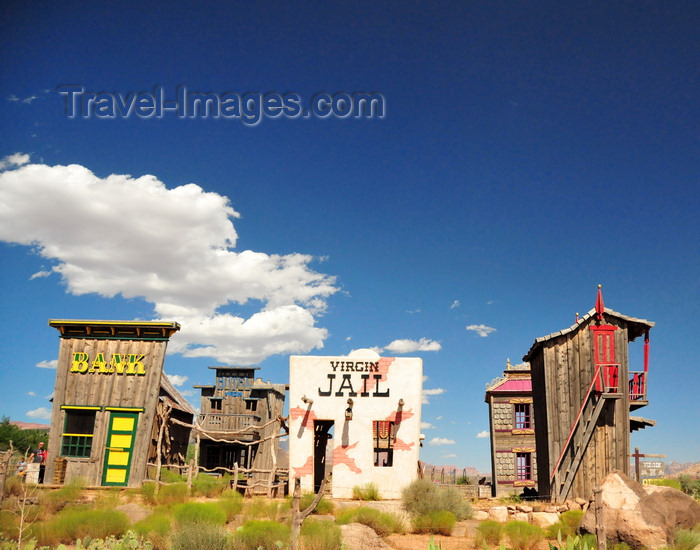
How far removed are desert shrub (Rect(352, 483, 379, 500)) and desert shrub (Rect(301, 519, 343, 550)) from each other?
553cm

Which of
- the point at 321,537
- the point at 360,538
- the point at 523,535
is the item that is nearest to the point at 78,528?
the point at 321,537

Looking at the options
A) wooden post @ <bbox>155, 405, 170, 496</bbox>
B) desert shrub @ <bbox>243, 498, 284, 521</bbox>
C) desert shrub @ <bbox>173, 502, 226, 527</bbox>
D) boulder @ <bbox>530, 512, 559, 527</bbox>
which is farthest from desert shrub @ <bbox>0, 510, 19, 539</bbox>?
boulder @ <bbox>530, 512, 559, 527</bbox>

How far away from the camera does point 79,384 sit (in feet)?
73.6

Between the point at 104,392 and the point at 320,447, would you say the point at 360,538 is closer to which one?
the point at 320,447

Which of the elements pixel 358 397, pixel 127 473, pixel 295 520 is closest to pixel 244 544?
pixel 295 520

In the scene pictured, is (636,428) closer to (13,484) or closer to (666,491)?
(666,491)

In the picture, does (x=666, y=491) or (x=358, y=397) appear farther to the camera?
(x=358, y=397)

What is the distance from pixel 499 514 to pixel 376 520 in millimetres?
4303

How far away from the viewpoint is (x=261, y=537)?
12156mm

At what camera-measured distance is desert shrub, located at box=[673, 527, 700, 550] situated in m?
11.9

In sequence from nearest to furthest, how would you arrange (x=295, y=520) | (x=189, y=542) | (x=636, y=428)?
(x=295, y=520)
(x=189, y=542)
(x=636, y=428)

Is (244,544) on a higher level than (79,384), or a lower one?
lower

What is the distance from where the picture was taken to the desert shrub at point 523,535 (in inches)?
536

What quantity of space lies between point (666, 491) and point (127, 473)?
17998mm
